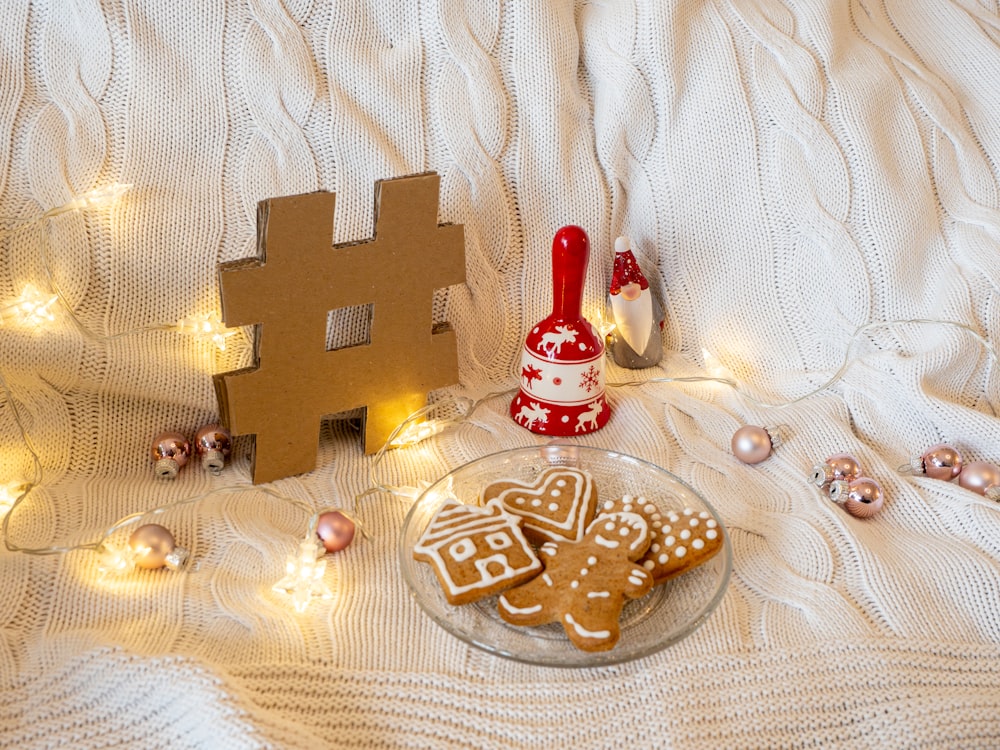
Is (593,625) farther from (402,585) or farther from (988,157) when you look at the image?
(988,157)

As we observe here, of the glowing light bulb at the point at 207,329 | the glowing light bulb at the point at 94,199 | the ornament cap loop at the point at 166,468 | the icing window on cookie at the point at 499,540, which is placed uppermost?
the glowing light bulb at the point at 94,199

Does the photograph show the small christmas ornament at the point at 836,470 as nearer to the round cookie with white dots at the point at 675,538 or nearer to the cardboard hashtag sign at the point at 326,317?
the round cookie with white dots at the point at 675,538

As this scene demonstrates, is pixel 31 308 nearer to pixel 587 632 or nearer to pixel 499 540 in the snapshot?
pixel 499 540

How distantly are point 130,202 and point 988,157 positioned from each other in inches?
43.3

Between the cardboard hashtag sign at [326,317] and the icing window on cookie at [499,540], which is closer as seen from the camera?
the icing window on cookie at [499,540]

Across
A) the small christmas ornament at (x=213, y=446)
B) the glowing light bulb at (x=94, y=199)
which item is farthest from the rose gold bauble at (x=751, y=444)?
the glowing light bulb at (x=94, y=199)

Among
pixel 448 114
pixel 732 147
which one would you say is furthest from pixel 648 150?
pixel 448 114

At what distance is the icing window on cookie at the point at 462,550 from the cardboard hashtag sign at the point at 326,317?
11.2 inches

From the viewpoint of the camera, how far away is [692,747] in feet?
2.33

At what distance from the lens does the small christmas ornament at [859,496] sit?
0.96 meters

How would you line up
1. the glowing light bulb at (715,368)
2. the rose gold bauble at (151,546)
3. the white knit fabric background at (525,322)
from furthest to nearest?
the glowing light bulb at (715,368), the rose gold bauble at (151,546), the white knit fabric background at (525,322)

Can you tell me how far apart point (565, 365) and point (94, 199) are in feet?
1.90

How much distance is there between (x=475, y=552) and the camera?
32.1 inches

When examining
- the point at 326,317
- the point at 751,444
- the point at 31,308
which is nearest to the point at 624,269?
the point at 751,444
